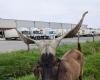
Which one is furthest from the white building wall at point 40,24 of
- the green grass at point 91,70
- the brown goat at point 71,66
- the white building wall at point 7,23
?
the brown goat at point 71,66

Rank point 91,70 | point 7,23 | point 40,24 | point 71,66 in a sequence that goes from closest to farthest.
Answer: point 71,66
point 91,70
point 7,23
point 40,24

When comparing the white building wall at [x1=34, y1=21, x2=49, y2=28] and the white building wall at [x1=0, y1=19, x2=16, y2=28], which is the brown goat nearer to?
the white building wall at [x1=0, y1=19, x2=16, y2=28]

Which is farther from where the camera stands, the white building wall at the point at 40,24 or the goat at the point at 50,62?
the white building wall at the point at 40,24

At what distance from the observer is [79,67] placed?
9.82m

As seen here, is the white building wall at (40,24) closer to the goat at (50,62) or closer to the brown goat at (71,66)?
the brown goat at (71,66)

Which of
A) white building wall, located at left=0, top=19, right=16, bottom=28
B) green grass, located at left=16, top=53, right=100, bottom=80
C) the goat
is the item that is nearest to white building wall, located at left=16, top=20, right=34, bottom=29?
white building wall, located at left=0, top=19, right=16, bottom=28

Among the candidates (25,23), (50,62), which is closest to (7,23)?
(25,23)

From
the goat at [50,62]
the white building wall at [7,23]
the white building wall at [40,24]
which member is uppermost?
the goat at [50,62]

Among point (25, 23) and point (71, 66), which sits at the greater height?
point (71, 66)

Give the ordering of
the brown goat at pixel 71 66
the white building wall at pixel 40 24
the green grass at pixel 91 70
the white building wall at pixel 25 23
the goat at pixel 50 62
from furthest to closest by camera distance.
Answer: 1. the white building wall at pixel 40 24
2. the white building wall at pixel 25 23
3. the green grass at pixel 91 70
4. the brown goat at pixel 71 66
5. the goat at pixel 50 62

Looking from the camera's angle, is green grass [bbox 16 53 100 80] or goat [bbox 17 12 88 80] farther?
green grass [bbox 16 53 100 80]

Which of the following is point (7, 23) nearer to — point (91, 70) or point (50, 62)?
point (91, 70)

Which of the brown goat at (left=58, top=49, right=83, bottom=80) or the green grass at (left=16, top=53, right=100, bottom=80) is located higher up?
the brown goat at (left=58, top=49, right=83, bottom=80)

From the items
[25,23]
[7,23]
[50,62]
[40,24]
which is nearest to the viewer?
[50,62]
